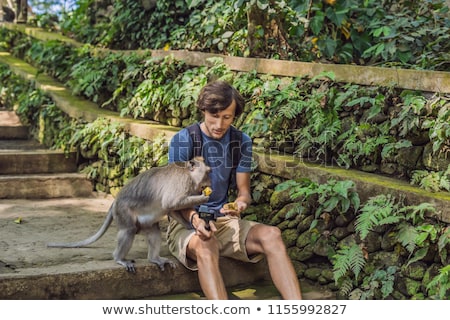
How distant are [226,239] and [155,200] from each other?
1.84 ft

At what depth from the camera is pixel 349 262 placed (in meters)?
4.94

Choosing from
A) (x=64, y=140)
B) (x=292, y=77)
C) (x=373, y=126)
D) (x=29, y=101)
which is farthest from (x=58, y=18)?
(x=373, y=126)

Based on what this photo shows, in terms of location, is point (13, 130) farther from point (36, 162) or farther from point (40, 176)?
point (40, 176)

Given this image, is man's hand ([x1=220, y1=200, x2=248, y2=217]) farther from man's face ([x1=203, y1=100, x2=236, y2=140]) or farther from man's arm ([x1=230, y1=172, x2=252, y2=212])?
man's face ([x1=203, y1=100, x2=236, y2=140])

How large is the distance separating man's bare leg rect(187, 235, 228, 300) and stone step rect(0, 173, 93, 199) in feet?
11.5

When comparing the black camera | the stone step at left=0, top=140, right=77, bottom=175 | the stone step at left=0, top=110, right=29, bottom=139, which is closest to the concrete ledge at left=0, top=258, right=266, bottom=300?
the black camera

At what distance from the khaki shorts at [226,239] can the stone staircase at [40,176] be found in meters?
3.21

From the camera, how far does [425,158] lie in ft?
17.0

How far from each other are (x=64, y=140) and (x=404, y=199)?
505 centimetres

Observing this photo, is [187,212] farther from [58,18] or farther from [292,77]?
[58,18]

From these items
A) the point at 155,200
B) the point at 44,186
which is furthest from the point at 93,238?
the point at 44,186

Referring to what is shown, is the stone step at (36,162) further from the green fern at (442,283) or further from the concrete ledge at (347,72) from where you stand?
the green fern at (442,283)

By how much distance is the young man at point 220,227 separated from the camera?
4.61 meters

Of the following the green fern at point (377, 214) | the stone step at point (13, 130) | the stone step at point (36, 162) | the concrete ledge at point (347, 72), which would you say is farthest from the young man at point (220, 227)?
the stone step at point (13, 130)
